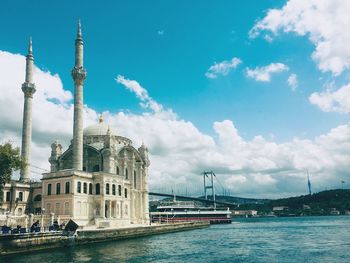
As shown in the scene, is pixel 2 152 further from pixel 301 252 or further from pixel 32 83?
pixel 301 252

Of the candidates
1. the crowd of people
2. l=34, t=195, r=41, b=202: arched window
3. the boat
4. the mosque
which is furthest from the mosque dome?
the boat

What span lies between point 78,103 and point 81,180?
1176cm

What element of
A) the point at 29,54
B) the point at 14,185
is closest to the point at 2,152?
the point at 14,185

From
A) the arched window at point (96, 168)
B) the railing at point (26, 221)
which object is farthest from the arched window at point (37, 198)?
the railing at point (26, 221)

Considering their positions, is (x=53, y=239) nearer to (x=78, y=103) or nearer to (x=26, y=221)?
(x=26, y=221)

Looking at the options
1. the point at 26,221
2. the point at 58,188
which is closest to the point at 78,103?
the point at 58,188

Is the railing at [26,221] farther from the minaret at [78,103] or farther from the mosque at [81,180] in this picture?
the minaret at [78,103]

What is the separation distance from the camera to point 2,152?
4144cm

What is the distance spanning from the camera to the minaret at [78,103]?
56.3 m

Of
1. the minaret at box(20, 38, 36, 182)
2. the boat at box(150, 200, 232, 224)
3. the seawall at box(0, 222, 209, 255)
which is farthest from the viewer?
the boat at box(150, 200, 232, 224)

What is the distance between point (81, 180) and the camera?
175 feet

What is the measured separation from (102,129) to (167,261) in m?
43.4

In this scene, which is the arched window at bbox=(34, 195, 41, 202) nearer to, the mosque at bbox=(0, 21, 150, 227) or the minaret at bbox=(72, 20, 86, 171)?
the mosque at bbox=(0, 21, 150, 227)

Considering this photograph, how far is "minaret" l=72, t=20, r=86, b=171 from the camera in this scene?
5634 cm
